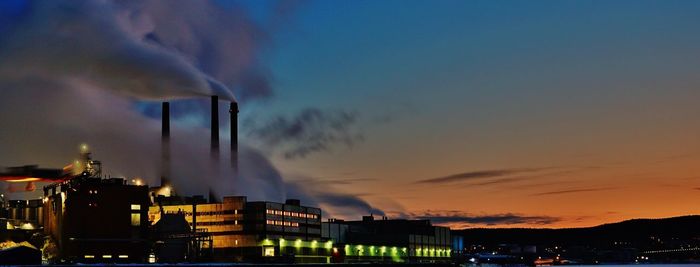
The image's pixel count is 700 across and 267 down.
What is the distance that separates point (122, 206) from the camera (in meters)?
152

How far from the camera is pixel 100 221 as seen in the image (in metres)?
149

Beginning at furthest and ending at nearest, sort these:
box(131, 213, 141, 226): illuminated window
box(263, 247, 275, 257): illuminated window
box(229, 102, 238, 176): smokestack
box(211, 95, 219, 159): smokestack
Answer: box(263, 247, 275, 257): illuminated window → box(229, 102, 238, 176): smokestack → box(211, 95, 219, 159): smokestack → box(131, 213, 141, 226): illuminated window

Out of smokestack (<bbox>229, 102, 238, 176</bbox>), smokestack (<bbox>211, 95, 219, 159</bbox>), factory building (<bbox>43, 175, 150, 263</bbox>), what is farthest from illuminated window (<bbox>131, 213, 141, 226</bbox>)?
smokestack (<bbox>229, 102, 238, 176</bbox>)

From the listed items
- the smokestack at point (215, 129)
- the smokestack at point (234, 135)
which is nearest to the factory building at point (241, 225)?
the smokestack at point (234, 135)

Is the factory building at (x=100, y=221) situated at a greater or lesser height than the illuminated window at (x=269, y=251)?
greater

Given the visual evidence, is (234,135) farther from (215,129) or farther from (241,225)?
(241,225)

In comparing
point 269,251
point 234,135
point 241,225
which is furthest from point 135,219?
point 269,251

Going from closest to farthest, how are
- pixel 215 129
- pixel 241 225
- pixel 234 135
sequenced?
1. pixel 215 129
2. pixel 234 135
3. pixel 241 225

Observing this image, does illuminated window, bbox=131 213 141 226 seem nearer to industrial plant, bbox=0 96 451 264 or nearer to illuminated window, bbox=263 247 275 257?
industrial plant, bbox=0 96 451 264

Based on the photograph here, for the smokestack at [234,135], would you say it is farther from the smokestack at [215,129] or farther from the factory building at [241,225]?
the factory building at [241,225]

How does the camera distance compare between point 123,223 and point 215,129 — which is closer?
point 123,223

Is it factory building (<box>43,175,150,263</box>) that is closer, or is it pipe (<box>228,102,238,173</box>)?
factory building (<box>43,175,150,263</box>)

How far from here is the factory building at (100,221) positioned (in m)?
145

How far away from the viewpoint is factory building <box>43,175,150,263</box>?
5709 inches
